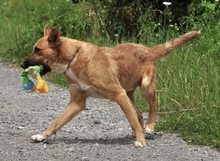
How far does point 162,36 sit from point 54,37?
4.97m

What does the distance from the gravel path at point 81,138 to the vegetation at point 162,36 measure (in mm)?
398

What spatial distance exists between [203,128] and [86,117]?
187 centimetres

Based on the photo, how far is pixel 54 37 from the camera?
7.91 m

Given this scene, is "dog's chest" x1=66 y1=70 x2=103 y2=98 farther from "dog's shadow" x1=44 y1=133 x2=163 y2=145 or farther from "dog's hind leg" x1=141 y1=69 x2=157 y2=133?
"dog's hind leg" x1=141 y1=69 x2=157 y2=133

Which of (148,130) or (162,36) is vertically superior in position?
(148,130)

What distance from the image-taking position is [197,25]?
12.6 meters

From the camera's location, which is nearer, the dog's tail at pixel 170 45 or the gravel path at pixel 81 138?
the gravel path at pixel 81 138

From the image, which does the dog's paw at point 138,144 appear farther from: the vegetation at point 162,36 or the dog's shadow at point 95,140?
the vegetation at point 162,36

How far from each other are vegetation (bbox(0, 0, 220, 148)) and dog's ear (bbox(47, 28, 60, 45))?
5.57ft

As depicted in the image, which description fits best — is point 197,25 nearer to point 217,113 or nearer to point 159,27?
point 159,27

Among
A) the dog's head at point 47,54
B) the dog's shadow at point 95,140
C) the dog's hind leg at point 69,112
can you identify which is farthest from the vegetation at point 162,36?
the dog's head at point 47,54

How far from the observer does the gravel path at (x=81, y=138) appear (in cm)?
735

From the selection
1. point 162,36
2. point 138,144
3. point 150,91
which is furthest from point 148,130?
point 162,36

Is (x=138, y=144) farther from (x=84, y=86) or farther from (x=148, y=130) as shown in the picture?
(x=84, y=86)
